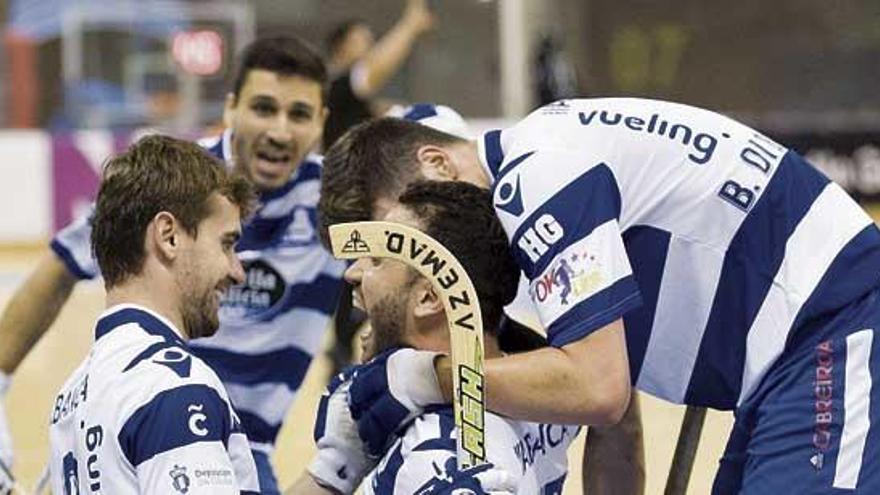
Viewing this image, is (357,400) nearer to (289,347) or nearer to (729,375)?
(729,375)

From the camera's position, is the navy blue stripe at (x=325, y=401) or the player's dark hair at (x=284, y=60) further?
the player's dark hair at (x=284, y=60)

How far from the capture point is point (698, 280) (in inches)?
134

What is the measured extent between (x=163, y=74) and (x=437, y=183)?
16.8 meters

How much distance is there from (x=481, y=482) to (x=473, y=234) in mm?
473

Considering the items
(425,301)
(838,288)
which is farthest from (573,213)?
(838,288)

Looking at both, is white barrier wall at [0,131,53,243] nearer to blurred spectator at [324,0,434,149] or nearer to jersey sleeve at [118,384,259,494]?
blurred spectator at [324,0,434,149]

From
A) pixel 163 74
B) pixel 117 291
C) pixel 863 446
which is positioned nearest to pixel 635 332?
pixel 863 446

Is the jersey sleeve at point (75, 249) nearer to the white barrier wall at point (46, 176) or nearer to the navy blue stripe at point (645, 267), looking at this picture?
the navy blue stripe at point (645, 267)

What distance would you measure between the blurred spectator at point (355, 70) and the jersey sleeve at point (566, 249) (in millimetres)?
7159

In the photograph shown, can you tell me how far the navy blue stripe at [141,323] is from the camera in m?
3.13

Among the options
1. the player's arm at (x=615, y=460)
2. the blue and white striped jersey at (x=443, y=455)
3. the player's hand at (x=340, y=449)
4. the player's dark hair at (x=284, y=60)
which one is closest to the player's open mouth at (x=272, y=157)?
the player's dark hair at (x=284, y=60)

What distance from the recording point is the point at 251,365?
17.5 ft

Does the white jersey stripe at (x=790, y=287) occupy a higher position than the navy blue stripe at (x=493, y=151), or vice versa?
the navy blue stripe at (x=493, y=151)

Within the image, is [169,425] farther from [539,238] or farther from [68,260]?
[68,260]
